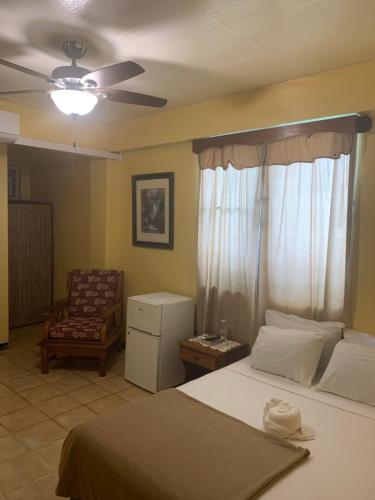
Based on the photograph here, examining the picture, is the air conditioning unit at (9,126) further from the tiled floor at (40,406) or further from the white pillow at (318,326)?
the white pillow at (318,326)

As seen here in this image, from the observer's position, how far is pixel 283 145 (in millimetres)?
3051

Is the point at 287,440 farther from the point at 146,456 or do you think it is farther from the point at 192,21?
the point at 192,21

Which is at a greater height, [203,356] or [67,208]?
[67,208]

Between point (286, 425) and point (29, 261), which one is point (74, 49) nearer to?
point (286, 425)

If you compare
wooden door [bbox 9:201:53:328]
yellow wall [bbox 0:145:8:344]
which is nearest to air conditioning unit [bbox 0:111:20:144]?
yellow wall [bbox 0:145:8:344]

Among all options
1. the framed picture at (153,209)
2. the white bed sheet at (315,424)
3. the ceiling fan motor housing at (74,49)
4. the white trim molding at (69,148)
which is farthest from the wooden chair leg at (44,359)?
the ceiling fan motor housing at (74,49)

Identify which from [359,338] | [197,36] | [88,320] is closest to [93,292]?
[88,320]

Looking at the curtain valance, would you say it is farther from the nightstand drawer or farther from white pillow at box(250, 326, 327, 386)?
the nightstand drawer

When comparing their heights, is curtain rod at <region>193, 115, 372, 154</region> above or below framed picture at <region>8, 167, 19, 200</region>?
above

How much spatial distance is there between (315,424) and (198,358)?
1.25 meters

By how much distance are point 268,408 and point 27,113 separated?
3501mm

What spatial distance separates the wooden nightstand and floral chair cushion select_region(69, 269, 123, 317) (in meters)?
1.29

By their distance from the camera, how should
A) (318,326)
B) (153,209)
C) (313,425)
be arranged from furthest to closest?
(153,209)
(318,326)
(313,425)

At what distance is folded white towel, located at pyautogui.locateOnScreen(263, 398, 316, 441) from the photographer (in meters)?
1.89
